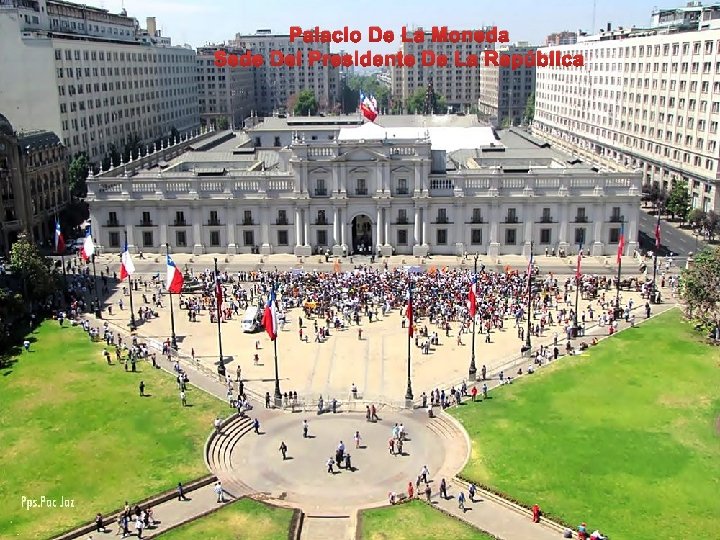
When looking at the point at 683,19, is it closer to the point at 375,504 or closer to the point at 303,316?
the point at 303,316

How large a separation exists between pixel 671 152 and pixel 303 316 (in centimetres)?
7480

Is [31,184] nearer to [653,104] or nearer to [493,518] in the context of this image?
[493,518]

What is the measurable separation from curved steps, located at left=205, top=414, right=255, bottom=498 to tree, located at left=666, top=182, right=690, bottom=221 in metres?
78.9

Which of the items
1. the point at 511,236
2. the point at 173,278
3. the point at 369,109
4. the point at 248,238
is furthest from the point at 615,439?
the point at 369,109

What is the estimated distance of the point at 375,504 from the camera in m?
41.4

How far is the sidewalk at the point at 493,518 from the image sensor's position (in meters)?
38.3

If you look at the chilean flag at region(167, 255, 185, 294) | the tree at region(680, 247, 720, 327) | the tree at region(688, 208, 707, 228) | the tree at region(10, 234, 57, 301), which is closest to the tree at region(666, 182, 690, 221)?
the tree at region(688, 208, 707, 228)

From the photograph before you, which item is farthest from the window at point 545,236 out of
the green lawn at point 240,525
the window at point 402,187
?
the green lawn at point 240,525

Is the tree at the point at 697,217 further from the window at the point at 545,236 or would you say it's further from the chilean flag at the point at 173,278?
the chilean flag at the point at 173,278

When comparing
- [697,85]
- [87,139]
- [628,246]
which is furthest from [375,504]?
[87,139]

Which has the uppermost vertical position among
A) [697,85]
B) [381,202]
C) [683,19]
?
[683,19]

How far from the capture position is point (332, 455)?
154 feet

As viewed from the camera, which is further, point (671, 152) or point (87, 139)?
point (87, 139)

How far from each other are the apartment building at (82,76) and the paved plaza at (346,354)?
59.6 meters
